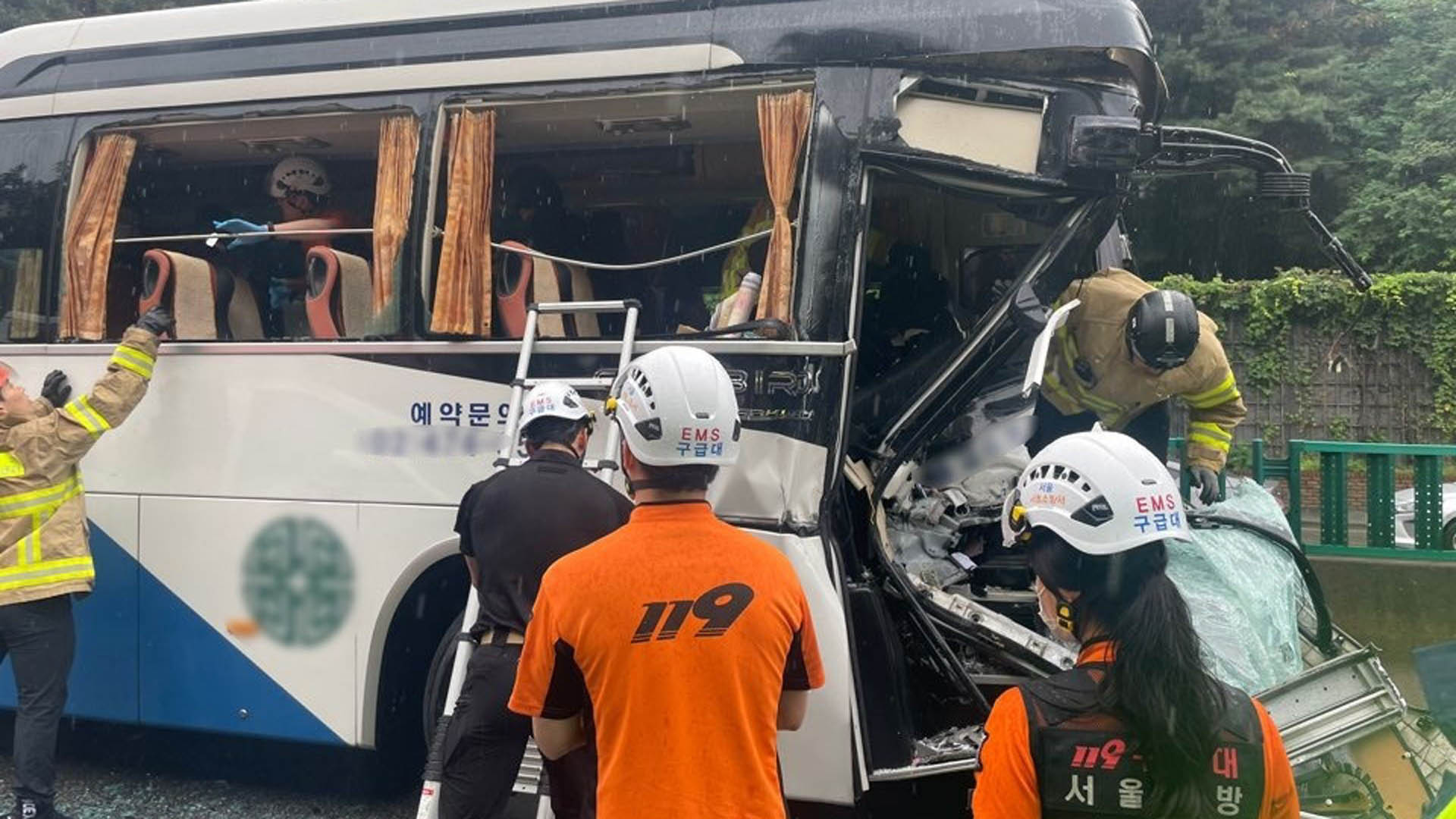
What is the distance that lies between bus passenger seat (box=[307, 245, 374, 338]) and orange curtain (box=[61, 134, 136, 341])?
1044mm

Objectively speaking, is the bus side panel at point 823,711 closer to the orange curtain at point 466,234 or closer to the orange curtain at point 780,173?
the orange curtain at point 780,173

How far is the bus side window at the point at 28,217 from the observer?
496 cm

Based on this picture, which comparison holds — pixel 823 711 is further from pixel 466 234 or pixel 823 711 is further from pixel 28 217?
pixel 28 217

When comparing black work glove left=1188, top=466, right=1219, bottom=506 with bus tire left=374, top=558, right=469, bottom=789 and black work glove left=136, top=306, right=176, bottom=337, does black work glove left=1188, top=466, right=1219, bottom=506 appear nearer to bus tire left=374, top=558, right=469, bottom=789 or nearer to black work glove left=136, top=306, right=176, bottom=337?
bus tire left=374, top=558, right=469, bottom=789

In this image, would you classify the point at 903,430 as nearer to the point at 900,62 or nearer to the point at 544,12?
the point at 900,62

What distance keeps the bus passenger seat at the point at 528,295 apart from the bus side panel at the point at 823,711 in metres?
1.19

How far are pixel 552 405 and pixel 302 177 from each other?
7.13ft

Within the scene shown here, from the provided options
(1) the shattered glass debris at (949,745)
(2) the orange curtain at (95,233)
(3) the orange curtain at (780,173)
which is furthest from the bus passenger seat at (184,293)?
(1) the shattered glass debris at (949,745)

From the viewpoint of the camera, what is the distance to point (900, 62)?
3939mm

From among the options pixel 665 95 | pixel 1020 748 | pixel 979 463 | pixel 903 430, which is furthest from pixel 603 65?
pixel 1020 748

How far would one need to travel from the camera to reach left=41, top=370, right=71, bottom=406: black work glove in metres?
4.84

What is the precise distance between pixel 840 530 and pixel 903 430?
1.52 feet

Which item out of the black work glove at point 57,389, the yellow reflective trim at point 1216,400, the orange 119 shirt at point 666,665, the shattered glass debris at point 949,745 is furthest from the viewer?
the yellow reflective trim at point 1216,400

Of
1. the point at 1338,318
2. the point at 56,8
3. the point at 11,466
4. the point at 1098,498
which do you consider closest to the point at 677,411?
the point at 1098,498
